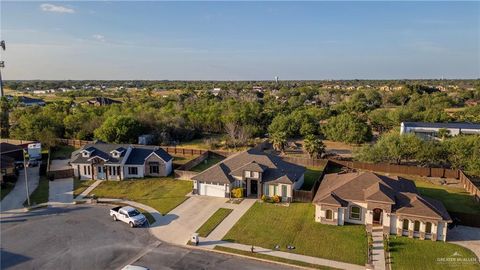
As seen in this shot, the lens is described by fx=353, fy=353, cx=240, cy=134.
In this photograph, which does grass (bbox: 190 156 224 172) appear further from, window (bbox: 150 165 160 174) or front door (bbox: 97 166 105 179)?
front door (bbox: 97 166 105 179)

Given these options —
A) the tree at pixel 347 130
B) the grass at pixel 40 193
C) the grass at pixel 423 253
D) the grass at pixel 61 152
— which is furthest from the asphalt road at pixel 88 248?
the tree at pixel 347 130

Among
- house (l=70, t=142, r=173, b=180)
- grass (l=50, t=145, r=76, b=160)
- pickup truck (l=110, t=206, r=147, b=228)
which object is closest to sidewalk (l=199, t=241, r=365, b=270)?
pickup truck (l=110, t=206, r=147, b=228)

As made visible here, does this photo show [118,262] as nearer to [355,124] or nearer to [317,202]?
[317,202]

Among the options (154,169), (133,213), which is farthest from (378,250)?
(154,169)

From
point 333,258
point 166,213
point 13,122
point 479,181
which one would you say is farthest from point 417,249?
point 13,122

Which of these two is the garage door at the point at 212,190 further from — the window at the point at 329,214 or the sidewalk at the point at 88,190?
the sidewalk at the point at 88,190

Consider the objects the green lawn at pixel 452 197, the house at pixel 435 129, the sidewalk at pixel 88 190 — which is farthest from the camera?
the house at pixel 435 129

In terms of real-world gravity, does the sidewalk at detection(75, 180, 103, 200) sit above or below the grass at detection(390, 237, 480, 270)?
above
